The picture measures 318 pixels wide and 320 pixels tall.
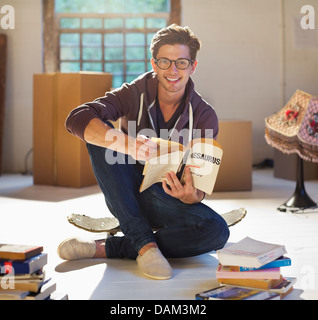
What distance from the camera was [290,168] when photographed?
4.80 metres

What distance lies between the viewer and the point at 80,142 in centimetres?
443

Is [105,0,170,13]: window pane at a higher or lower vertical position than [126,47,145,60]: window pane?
higher

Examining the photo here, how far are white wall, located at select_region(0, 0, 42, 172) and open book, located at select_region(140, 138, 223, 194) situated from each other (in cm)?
398

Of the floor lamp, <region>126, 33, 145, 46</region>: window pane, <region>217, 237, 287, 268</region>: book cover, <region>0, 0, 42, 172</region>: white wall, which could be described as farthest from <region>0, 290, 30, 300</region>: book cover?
<region>126, 33, 145, 46</region>: window pane

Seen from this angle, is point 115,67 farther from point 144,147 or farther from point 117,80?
point 144,147

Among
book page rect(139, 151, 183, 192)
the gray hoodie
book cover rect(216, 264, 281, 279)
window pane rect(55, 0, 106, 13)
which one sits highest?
window pane rect(55, 0, 106, 13)

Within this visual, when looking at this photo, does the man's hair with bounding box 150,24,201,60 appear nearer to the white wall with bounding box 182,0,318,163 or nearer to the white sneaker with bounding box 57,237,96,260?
the white sneaker with bounding box 57,237,96,260

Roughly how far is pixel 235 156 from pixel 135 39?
84.1 inches

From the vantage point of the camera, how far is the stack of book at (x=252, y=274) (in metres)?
1.64

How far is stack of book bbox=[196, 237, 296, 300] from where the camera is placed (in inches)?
64.6

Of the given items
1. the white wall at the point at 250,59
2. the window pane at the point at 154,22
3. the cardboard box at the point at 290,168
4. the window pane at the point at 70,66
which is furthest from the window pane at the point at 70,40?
the cardboard box at the point at 290,168

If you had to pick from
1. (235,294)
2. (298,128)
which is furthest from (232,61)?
(235,294)

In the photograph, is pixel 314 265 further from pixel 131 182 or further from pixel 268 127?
pixel 268 127

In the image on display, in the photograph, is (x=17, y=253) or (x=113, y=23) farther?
(x=113, y=23)
